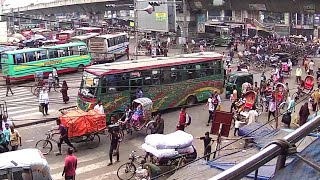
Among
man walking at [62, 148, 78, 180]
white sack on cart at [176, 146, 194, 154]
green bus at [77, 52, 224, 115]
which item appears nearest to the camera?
man walking at [62, 148, 78, 180]

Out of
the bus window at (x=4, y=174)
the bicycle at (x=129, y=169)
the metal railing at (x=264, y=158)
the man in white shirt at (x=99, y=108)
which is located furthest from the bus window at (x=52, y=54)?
the metal railing at (x=264, y=158)

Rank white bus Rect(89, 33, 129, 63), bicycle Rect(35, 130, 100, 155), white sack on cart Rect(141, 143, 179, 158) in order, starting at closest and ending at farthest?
white sack on cart Rect(141, 143, 179, 158)
bicycle Rect(35, 130, 100, 155)
white bus Rect(89, 33, 129, 63)

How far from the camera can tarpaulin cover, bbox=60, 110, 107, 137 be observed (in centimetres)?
1372

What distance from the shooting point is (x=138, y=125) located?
622 inches

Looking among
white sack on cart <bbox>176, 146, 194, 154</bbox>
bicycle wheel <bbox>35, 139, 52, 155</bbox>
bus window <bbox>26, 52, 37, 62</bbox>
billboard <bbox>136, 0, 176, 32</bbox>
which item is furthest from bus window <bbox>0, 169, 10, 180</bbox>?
billboard <bbox>136, 0, 176, 32</bbox>

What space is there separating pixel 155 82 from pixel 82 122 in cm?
582

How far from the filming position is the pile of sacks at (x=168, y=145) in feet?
37.3

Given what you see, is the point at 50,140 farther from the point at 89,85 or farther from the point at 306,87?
the point at 306,87

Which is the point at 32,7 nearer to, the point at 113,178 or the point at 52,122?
→ the point at 52,122

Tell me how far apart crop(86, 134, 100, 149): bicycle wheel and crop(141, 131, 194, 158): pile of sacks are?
3.28 m

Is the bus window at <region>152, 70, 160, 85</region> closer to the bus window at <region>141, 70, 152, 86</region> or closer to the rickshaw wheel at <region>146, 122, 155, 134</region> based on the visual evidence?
the bus window at <region>141, 70, 152, 86</region>

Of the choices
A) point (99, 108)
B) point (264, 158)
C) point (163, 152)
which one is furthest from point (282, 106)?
point (264, 158)

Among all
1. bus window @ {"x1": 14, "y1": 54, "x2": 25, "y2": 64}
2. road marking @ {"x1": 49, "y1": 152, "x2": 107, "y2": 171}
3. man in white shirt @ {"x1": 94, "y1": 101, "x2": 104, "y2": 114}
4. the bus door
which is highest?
bus window @ {"x1": 14, "y1": 54, "x2": 25, "y2": 64}

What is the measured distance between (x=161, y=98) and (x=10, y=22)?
5396 cm
